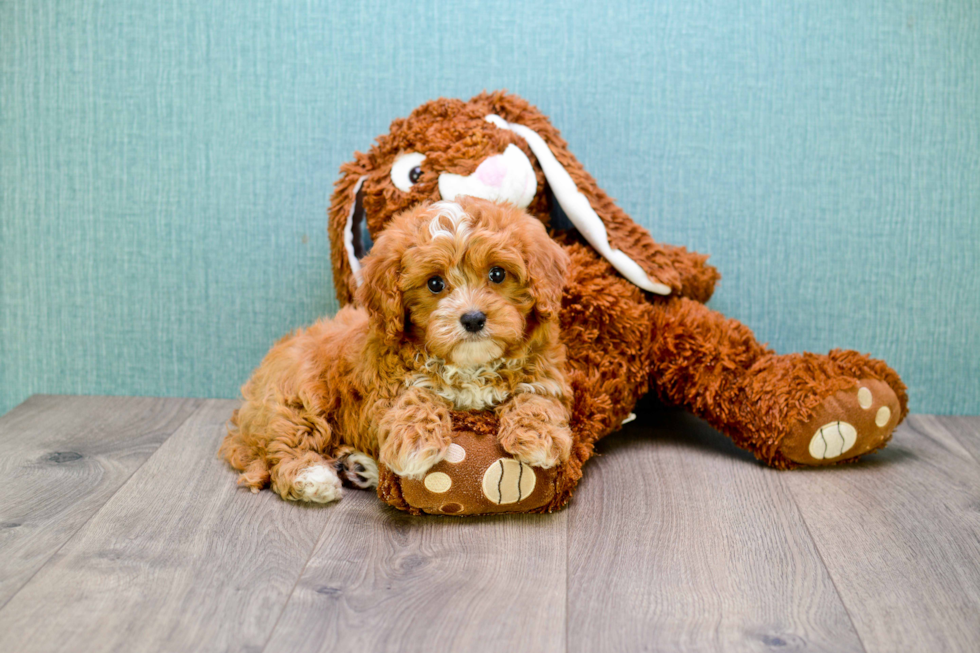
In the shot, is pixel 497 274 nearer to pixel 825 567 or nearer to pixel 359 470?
pixel 359 470

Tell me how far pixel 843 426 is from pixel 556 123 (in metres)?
0.99

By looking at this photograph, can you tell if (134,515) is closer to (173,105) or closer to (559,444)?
(559,444)

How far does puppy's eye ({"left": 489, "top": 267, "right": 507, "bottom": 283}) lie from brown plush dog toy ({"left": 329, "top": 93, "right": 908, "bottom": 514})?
1.14 feet

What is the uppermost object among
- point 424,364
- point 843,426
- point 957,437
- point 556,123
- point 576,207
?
point 556,123

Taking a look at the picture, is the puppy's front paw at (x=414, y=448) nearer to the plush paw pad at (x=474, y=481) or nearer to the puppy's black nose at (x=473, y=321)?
the plush paw pad at (x=474, y=481)

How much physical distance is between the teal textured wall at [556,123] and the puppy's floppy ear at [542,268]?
684 millimetres

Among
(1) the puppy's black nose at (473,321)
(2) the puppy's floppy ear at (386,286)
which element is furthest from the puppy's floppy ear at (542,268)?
(2) the puppy's floppy ear at (386,286)

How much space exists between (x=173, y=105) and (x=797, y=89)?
1.58m

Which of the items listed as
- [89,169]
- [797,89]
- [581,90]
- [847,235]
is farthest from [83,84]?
[847,235]

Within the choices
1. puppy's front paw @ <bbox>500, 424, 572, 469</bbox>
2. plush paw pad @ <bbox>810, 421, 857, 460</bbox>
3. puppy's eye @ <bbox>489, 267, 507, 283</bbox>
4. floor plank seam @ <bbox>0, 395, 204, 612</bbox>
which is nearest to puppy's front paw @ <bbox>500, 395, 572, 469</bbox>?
puppy's front paw @ <bbox>500, 424, 572, 469</bbox>

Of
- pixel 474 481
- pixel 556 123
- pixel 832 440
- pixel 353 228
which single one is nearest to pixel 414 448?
pixel 474 481

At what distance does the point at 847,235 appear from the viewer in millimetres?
2154

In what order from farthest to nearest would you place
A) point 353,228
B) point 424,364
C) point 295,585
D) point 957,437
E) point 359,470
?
point 957,437
point 353,228
point 359,470
point 424,364
point 295,585

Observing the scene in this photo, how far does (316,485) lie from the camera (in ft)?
5.36
